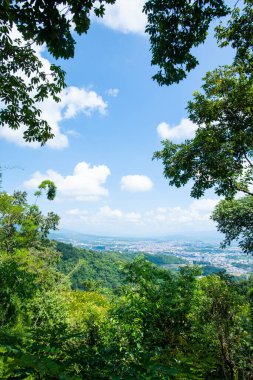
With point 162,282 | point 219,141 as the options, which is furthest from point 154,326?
point 219,141

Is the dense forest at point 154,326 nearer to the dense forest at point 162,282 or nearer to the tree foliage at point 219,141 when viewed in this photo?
the dense forest at point 162,282

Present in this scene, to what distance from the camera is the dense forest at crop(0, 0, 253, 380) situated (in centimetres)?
243

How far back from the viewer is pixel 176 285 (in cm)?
734

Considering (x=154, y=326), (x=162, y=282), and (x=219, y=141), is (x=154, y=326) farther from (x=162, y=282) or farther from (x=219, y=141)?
(x=219, y=141)

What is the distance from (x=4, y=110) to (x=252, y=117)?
7057mm

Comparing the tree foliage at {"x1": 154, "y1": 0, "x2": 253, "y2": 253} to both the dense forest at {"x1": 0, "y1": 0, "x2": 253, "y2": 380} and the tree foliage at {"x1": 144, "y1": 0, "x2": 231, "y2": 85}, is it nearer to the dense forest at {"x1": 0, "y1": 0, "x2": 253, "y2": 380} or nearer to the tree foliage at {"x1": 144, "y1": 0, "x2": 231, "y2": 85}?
the dense forest at {"x1": 0, "y1": 0, "x2": 253, "y2": 380}

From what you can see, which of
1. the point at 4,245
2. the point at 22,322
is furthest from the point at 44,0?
the point at 4,245

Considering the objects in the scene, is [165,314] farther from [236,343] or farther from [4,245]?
[4,245]

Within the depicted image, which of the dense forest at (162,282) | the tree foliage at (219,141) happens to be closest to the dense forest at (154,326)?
the dense forest at (162,282)

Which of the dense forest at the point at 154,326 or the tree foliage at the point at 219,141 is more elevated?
the tree foliage at the point at 219,141

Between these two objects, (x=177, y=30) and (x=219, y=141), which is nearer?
(x=177, y=30)

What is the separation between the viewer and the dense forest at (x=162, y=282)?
2.43 metres

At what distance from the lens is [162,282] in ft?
24.2

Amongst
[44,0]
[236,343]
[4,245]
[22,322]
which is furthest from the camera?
[4,245]
